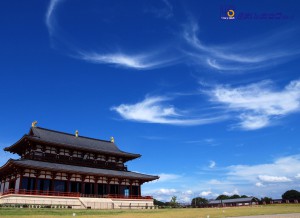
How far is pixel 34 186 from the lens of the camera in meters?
43.8

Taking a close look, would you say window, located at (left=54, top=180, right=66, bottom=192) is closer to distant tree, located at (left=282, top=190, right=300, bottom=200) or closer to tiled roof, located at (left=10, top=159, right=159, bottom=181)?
tiled roof, located at (left=10, top=159, right=159, bottom=181)

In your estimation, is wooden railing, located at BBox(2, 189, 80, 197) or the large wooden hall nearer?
wooden railing, located at BBox(2, 189, 80, 197)

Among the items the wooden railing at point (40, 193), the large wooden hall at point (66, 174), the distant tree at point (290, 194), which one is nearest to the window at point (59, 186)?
the large wooden hall at point (66, 174)

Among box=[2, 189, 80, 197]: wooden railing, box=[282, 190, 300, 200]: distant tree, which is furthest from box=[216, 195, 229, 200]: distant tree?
box=[2, 189, 80, 197]: wooden railing

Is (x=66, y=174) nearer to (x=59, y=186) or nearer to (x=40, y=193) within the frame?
(x=59, y=186)

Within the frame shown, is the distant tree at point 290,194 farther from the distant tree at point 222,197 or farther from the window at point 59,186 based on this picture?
the window at point 59,186

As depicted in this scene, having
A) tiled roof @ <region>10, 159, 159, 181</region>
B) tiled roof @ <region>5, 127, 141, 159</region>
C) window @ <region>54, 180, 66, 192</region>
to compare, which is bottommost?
window @ <region>54, 180, 66, 192</region>

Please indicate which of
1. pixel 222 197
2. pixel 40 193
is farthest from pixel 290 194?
pixel 40 193

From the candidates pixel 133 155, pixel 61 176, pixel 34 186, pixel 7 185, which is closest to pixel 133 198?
pixel 133 155

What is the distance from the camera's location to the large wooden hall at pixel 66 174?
4306cm

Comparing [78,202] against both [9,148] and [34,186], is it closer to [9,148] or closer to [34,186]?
[34,186]

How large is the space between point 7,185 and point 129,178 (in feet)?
66.3

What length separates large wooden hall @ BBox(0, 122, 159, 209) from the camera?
43.1 m

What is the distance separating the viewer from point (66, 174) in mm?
47656
